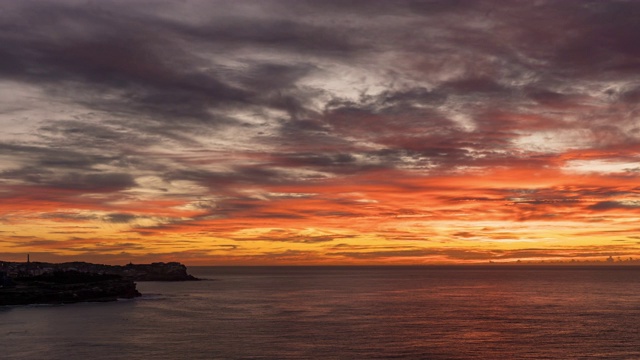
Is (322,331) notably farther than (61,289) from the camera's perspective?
No

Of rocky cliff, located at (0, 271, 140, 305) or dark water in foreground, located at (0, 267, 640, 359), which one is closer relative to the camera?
dark water in foreground, located at (0, 267, 640, 359)

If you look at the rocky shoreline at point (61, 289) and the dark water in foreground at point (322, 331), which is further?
the rocky shoreline at point (61, 289)

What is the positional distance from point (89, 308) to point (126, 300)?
29.4m

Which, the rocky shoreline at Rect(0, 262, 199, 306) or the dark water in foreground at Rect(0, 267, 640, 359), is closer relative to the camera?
the dark water in foreground at Rect(0, 267, 640, 359)

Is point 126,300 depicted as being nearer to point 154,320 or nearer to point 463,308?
point 154,320

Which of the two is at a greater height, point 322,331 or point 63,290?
point 63,290

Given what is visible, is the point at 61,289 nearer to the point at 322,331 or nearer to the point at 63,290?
→ the point at 63,290

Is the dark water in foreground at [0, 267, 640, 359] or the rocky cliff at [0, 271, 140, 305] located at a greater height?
the rocky cliff at [0, 271, 140, 305]

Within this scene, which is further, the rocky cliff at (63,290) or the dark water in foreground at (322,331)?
the rocky cliff at (63,290)

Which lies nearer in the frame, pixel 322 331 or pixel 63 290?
pixel 322 331

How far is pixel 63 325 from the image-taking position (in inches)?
4537

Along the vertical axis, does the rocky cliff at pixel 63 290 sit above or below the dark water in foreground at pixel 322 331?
above

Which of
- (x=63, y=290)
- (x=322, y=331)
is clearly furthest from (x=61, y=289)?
(x=322, y=331)

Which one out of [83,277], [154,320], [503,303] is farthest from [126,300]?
[503,303]
